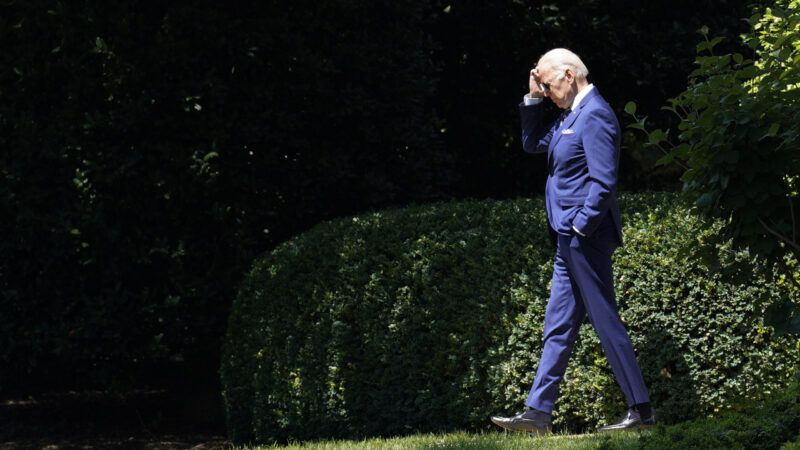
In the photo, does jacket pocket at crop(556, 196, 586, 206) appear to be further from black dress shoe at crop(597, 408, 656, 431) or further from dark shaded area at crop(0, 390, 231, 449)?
dark shaded area at crop(0, 390, 231, 449)

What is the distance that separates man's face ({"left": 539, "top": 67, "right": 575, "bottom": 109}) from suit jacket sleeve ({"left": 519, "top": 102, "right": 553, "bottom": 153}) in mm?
299

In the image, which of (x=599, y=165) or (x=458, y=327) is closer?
(x=599, y=165)

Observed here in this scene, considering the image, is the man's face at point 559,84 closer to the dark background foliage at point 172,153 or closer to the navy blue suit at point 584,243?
the navy blue suit at point 584,243

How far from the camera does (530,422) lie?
20.5ft

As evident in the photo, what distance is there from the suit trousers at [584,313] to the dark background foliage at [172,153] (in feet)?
10.5

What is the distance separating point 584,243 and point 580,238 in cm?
3

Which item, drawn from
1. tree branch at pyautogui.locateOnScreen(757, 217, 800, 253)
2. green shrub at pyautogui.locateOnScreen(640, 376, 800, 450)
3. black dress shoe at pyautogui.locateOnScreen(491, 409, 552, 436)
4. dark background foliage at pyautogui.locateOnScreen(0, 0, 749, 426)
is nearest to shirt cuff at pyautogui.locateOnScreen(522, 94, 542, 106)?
black dress shoe at pyautogui.locateOnScreen(491, 409, 552, 436)

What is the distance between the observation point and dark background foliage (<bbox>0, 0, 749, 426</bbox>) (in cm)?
858

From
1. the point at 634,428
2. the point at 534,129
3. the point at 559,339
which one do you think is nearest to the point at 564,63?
the point at 534,129

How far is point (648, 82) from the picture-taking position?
10750 millimetres

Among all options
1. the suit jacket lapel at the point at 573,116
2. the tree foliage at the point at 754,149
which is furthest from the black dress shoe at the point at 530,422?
the tree foliage at the point at 754,149

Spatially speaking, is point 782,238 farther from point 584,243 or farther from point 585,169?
point 585,169

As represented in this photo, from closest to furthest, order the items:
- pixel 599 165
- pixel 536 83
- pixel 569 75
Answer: pixel 599 165, pixel 569 75, pixel 536 83

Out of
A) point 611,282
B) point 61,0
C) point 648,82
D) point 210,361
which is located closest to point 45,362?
point 210,361
